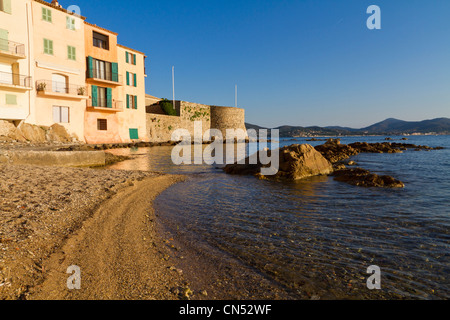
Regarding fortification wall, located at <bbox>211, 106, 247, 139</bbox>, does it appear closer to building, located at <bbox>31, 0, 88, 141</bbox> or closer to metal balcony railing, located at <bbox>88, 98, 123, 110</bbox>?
metal balcony railing, located at <bbox>88, 98, 123, 110</bbox>

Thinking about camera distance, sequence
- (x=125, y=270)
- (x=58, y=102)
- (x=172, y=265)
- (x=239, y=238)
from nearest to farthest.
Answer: (x=125, y=270) → (x=172, y=265) → (x=239, y=238) → (x=58, y=102)

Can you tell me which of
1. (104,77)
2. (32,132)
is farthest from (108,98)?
(32,132)

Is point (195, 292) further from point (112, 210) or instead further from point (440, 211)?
point (440, 211)

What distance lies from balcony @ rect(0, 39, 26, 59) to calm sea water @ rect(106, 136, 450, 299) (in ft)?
66.8

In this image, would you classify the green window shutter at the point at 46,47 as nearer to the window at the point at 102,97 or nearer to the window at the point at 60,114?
the window at the point at 60,114

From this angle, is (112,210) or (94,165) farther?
(94,165)

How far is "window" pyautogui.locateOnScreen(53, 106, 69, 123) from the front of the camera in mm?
24750

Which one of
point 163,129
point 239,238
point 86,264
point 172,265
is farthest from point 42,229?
point 163,129

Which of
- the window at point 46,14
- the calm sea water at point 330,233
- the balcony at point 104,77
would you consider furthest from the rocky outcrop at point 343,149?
Answer: the window at point 46,14

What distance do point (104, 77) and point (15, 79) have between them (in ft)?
29.2

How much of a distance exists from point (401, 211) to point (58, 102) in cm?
2797

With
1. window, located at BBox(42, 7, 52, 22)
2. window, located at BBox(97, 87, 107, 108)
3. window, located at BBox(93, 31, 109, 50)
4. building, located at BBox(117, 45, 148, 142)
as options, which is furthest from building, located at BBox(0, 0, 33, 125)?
building, located at BBox(117, 45, 148, 142)

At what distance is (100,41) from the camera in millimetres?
29125

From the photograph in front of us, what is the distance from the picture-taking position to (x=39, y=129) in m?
22.6
